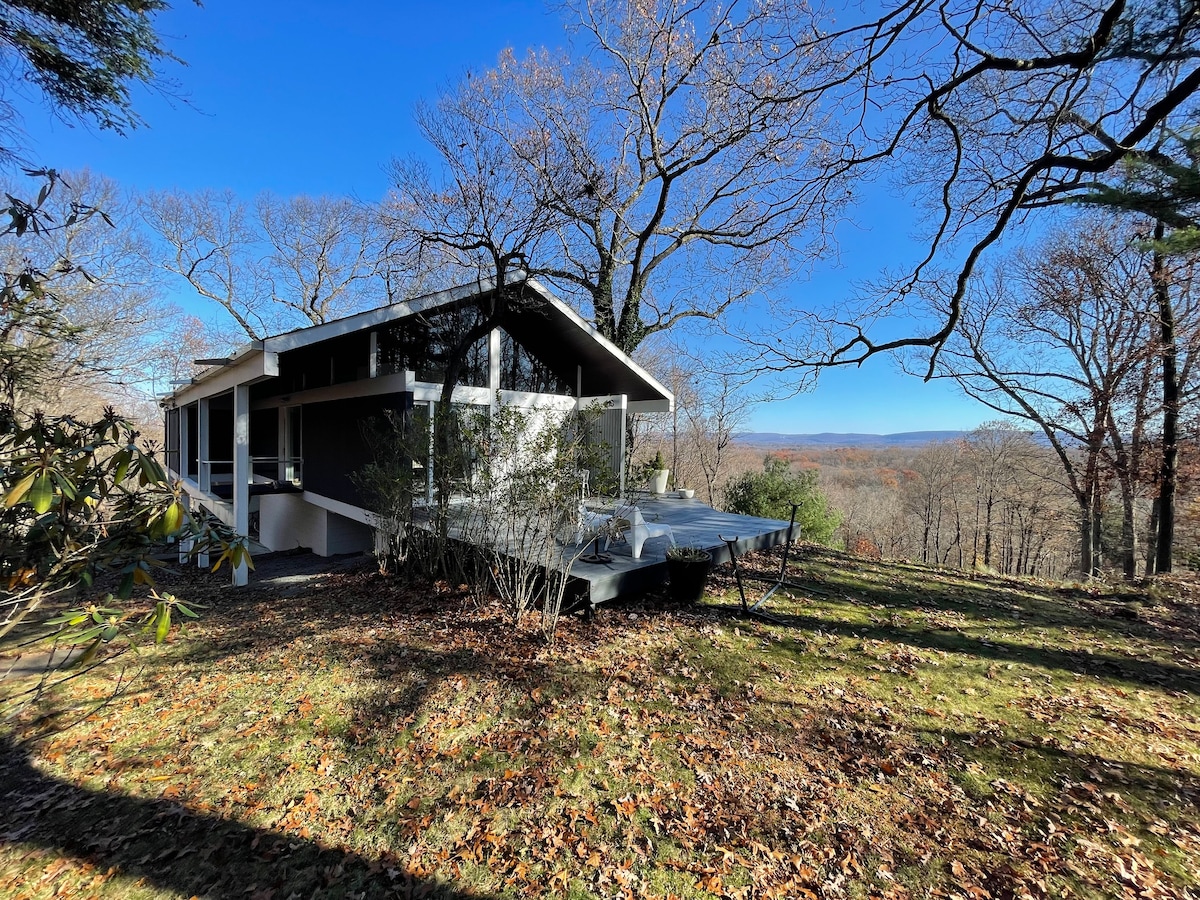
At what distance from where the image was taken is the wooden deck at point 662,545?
19.1ft

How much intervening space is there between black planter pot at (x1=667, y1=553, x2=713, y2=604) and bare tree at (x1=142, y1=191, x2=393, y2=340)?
2166 centimetres

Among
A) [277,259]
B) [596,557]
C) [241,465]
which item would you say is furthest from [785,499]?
[277,259]

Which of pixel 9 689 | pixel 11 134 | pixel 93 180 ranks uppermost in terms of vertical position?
pixel 93 180

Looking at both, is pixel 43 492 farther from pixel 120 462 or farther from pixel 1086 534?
pixel 1086 534

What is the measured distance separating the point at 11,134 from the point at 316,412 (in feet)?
23.2

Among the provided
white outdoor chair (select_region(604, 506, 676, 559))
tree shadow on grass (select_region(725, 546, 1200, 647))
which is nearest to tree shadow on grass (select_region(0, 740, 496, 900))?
white outdoor chair (select_region(604, 506, 676, 559))

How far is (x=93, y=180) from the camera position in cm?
1714

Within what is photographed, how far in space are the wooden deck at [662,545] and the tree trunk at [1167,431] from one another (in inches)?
327

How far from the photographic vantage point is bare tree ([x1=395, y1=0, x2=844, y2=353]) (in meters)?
5.71

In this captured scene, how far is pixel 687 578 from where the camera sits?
20.5ft

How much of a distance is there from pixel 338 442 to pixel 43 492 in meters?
9.02

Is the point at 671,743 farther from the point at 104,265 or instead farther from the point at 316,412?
the point at 104,265

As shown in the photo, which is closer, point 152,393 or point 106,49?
point 106,49

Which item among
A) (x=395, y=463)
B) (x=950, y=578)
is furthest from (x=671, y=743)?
(x=950, y=578)
